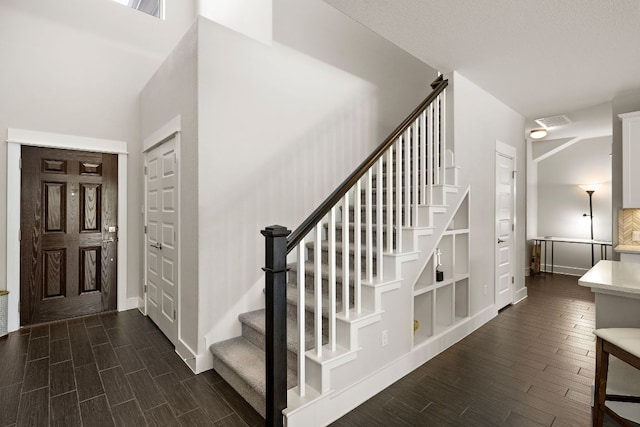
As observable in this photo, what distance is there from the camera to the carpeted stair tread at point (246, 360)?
Result: 6.93ft

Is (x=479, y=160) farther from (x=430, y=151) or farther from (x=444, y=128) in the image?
(x=430, y=151)

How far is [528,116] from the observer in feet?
15.5

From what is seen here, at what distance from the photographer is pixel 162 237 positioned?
3.32 m

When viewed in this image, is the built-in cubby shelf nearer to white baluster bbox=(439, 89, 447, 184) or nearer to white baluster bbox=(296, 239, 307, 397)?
white baluster bbox=(439, 89, 447, 184)

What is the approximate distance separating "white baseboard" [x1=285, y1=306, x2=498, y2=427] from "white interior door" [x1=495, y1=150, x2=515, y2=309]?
134 centimetres

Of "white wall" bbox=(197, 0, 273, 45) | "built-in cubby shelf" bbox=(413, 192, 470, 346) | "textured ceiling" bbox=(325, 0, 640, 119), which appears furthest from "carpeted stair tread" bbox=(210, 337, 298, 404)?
"white wall" bbox=(197, 0, 273, 45)

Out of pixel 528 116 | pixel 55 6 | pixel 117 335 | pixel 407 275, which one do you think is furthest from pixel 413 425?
pixel 55 6

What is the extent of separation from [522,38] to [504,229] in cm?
249

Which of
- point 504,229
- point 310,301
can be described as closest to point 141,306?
point 310,301

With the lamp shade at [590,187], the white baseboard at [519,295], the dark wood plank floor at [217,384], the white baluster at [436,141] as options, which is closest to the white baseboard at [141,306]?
the dark wood plank floor at [217,384]

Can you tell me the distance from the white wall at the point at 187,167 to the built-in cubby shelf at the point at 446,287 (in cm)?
192

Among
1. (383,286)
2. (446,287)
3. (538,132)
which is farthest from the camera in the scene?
(538,132)

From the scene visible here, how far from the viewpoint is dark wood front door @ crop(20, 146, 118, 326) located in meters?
3.56

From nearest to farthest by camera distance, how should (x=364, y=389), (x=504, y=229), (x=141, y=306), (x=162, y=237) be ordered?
1. (x=364, y=389)
2. (x=162, y=237)
3. (x=141, y=306)
4. (x=504, y=229)
